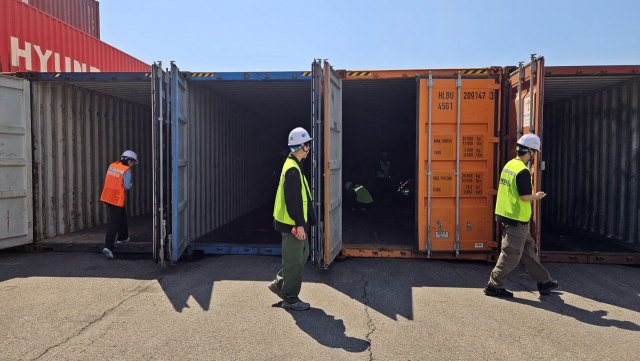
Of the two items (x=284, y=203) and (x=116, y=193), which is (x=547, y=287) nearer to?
(x=284, y=203)

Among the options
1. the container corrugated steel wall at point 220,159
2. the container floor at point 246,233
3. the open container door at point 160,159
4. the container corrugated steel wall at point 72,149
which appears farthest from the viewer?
the container floor at point 246,233

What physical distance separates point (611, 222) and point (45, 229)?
9990mm

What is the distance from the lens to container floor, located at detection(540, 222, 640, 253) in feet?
22.0

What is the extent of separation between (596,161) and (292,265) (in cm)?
640

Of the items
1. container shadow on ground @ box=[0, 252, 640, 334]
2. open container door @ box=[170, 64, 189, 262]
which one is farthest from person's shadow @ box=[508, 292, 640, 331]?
open container door @ box=[170, 64, 189, 262]

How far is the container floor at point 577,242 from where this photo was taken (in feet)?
22.0

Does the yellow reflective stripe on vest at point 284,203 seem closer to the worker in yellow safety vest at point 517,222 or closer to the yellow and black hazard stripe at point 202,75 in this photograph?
the worker in yellow safety vest at point 517,222

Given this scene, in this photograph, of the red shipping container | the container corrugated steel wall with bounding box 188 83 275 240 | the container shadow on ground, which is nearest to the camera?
the container shadow on ground

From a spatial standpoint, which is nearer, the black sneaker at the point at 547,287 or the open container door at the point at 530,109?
the black sneaker at the point at 547,287

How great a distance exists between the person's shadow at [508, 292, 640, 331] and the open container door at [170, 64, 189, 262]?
4.63 m

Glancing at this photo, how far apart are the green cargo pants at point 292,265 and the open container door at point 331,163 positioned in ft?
4.55

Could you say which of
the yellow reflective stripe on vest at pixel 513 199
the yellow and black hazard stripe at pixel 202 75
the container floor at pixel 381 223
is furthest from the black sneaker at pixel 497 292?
the yellow and black hazard stripe at pixel 202 75

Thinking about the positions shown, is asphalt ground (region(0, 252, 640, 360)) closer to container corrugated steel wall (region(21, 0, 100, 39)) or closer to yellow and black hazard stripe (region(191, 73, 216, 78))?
yellow and black hazard stripe (region(191, 73, 216, 78))

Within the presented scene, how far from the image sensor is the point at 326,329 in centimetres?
403
